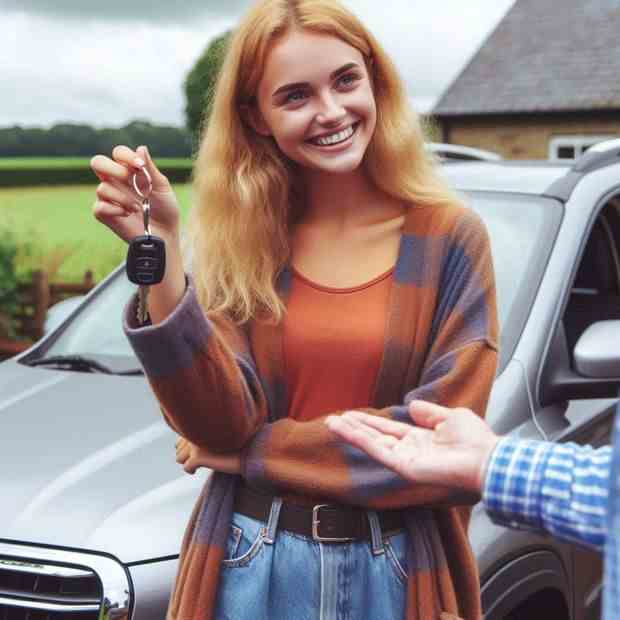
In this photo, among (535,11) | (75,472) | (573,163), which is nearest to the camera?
(75,472)

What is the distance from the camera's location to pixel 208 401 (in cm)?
191

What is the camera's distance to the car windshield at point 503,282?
312 centimetres

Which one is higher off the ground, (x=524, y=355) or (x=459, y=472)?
(x=459, y=472)

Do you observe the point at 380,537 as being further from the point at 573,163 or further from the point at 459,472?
the point at 573,163

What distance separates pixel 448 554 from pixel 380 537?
0.16 m

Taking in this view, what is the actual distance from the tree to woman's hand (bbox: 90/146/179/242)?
0.50 m

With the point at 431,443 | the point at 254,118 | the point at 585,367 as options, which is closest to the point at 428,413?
the point at 431,443

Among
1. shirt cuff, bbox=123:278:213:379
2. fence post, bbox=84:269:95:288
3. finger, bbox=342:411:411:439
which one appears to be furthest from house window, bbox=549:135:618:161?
finger, bbox=342:411:411:439

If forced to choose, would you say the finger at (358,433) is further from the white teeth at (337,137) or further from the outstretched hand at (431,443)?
the white teeth at (337,137)

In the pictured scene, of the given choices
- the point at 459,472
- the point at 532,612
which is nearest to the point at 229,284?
the point at 459,472

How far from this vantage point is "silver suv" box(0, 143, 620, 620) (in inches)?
93.7

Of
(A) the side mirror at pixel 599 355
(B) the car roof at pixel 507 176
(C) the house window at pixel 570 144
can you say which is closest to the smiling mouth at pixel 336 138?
(A) the side mirror at pixel 599 355

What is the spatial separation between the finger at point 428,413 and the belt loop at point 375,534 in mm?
396

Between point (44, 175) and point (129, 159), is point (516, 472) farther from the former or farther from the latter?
point (44, 175)
